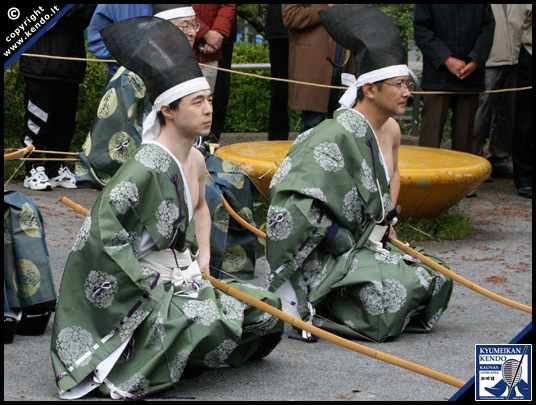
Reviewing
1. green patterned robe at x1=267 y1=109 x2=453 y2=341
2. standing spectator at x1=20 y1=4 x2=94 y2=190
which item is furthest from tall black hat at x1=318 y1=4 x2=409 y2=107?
standing spectator at x1=20 y1=4 x2=94 y2=190

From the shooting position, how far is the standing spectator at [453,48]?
22.8 feet

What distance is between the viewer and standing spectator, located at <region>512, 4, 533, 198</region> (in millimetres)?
7797

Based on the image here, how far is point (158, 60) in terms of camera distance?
3432 mm

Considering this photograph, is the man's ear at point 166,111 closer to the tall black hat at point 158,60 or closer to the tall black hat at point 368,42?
the tall black hat at point 158,60

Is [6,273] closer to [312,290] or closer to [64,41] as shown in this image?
[312,290]

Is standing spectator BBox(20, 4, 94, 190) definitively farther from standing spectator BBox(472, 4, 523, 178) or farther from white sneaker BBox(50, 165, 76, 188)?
standing spectator BBox(472, 4, 523, 178)

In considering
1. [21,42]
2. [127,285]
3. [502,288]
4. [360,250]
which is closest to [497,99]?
[502,288]

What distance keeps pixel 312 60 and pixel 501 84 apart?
228 centimetres

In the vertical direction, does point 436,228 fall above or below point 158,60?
below

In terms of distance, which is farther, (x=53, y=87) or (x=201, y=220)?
(x=53, y=87)

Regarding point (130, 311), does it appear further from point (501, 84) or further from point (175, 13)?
point (501, 84)

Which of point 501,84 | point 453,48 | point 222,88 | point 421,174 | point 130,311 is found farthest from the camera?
point 501,84

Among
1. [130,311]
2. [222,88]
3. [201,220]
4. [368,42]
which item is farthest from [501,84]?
[130,311]

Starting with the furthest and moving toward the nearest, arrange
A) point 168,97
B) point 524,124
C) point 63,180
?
point 524,124 < point 63,180 < point 168,97
